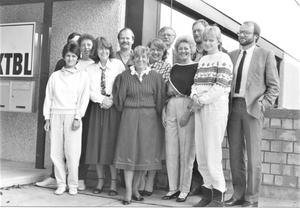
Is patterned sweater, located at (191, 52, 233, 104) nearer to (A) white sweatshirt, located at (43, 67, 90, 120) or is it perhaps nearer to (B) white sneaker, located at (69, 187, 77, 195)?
(A) white sweatshirt, located at (43, 67, 90, 120)

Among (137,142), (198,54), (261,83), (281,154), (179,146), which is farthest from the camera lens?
(198,54)

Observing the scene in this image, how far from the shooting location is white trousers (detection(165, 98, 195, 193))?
450 cm

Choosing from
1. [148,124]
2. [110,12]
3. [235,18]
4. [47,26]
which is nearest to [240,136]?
[148,124]

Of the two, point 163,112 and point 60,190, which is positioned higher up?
point 163,112

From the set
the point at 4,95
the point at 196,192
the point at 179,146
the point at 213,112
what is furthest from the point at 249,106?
the point at 4,95

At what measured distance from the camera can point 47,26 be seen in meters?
5.79

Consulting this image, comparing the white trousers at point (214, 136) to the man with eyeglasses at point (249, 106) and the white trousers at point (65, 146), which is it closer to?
the man with eyeglasses at point (249, 106)

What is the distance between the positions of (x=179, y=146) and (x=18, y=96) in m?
2.74

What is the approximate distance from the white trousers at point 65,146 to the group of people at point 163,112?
1 cm

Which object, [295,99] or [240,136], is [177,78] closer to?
[240,136]

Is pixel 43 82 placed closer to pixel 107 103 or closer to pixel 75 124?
pixel 75 124

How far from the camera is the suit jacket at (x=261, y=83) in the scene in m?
4.21

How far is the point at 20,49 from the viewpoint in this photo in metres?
6.07

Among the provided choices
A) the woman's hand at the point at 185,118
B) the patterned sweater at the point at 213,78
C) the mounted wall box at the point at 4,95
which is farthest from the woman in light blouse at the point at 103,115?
the mounted wall box at the point at 4,95
